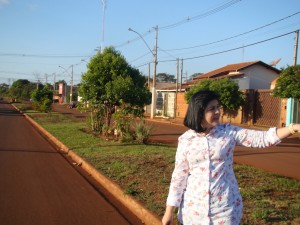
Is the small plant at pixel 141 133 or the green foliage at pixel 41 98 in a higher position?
the green foliage at pixel 41 98

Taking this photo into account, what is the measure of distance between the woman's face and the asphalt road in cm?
337

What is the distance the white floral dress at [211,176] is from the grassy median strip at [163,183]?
2424mm

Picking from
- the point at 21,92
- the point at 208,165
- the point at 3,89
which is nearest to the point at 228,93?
the point at 208,165

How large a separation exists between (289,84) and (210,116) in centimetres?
1493

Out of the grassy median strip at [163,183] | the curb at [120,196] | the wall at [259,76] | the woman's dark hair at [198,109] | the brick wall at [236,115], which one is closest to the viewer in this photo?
the woman's dark hair at [198,109]

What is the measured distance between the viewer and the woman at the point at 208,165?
2.85 metres

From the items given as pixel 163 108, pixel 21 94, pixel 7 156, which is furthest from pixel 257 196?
pixel 21 94

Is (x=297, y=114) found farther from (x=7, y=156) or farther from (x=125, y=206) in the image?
(x=125, y=206)

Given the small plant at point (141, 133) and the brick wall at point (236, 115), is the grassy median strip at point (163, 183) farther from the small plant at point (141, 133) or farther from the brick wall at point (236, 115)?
the brick wall at point (236, 115)

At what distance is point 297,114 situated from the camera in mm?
22438

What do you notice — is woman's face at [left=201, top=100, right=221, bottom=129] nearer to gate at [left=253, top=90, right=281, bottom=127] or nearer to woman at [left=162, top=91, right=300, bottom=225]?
woman at [left=162, top=91, right=300, bottom=225]

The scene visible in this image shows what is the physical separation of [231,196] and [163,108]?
39455 millimetres

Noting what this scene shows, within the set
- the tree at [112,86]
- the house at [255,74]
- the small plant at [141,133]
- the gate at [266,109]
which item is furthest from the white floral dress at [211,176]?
the house at [255,74]

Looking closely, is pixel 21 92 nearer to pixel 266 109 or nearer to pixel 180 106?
pixel 180 106
